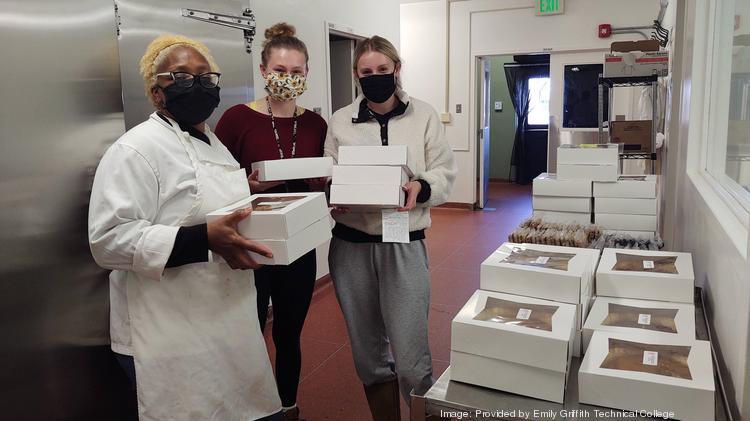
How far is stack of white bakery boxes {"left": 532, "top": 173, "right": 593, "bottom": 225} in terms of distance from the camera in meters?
2.91

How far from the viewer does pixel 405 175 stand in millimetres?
1804

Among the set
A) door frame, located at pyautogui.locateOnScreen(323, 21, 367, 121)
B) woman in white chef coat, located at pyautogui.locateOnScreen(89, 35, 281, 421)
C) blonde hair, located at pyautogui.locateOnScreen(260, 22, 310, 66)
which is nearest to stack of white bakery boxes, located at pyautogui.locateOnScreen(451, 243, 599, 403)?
woman in white chef coat, located at pyautogui.locateOnScreen(89, 35, 281, 421)

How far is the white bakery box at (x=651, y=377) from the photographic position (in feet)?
3.60

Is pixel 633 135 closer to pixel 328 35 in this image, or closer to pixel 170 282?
pixel 328 35

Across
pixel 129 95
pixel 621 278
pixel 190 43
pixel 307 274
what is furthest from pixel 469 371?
pixel 129 95

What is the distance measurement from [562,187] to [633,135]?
49.2 inches

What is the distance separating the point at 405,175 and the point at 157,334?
88 centimetres

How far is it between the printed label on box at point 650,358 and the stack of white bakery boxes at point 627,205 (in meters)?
1.64

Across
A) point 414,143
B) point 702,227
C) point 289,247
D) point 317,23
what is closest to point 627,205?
point 702,227

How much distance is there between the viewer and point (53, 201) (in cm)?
148

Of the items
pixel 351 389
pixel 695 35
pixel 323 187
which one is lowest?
pixel 351 389

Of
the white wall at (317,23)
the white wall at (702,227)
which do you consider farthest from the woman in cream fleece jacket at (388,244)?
the white wall at (317,23)

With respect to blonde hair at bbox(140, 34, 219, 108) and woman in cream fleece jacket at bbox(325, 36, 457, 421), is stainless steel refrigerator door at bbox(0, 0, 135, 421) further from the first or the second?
woman in cream fleece jacket at bbox(325, 36, 457, 421)

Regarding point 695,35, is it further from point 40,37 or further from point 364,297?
point 40,37
